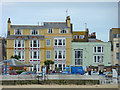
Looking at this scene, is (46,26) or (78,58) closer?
(78,58)

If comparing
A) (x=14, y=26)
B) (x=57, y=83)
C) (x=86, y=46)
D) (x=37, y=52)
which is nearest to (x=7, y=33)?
(x=14, y=26)

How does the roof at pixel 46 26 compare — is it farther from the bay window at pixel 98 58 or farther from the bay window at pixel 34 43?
the bay window at pixel 98 58

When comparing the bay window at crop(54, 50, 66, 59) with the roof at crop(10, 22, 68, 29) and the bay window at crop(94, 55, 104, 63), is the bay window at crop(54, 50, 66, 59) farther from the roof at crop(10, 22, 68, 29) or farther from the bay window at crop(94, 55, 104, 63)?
the bay window at crop(94, 55, 104, 63)

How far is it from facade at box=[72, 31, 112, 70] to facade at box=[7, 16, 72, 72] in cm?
112

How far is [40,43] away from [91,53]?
8189mm

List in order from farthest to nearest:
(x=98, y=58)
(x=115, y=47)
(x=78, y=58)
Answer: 1. (x=115, y=47)
2. (x=98, y=58)
3. (x=78, y=58)

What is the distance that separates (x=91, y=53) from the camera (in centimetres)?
5259

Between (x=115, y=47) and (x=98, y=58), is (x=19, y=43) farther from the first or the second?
(x=115, y=47)

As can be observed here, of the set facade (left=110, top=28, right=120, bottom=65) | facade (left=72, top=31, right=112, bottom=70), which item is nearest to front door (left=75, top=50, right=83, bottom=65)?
facade (left=72, top=31, right=112, bottom=70)

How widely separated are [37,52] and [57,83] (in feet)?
79.5

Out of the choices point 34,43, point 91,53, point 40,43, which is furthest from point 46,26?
point 91,53

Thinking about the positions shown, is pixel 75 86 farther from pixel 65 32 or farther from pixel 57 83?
pixel 65 32

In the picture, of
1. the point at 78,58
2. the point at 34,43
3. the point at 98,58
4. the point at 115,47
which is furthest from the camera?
the point at 115,47

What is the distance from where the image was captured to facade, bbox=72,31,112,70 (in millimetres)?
52156
